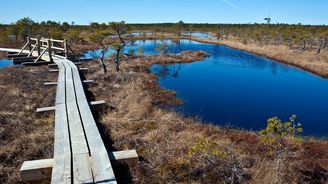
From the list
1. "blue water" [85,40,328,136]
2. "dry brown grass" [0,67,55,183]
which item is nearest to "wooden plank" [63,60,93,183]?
"dry brown grass" [0,67,55,183]

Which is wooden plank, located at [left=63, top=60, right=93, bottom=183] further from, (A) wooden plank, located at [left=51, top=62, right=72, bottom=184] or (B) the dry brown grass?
(B) the dry brown grass

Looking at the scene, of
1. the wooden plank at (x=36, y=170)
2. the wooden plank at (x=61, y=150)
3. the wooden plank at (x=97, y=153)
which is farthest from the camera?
the wooden plank at (x=36, y=170)

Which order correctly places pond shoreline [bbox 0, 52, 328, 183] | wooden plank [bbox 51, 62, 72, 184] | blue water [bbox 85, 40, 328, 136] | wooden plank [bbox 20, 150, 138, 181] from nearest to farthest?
1. wooden plank [bbox 51, 62, 72, 184]
2. wooden plank [bbox 20, 150, 138, 181]
3. pond shoreline [bbox 0, 52, 328, 183]
4. blue water [bbox 85, 40, 328, 136]

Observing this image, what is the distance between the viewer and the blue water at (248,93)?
13.3m

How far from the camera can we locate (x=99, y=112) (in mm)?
9195

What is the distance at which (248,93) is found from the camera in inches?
720

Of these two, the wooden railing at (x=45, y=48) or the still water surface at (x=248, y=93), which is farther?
the wooden railing at (x=45, y=48)

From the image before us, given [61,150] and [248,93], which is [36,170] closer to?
[61,150]

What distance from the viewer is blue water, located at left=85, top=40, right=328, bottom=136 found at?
1330 centimetres

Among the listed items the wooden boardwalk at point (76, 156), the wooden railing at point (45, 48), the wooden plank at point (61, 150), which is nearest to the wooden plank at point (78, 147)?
the wooden boardwalk at point (76, 156)

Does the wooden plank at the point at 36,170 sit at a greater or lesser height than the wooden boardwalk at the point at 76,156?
lesser

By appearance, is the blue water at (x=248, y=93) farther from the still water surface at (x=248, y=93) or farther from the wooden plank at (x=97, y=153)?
the wooden plank at (x=97, y=153)

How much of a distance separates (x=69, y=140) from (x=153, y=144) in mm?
2216

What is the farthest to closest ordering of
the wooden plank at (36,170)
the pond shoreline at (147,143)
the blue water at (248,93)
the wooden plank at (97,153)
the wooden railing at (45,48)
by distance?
the wooden railing at (45,48) < the blue water at (248,93) < the pond shoreline at (147,143) < the wooden plank at (36,170) < the wooden plank at (97,153)
